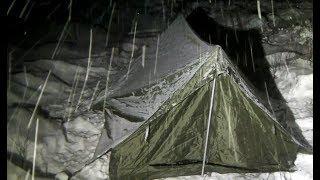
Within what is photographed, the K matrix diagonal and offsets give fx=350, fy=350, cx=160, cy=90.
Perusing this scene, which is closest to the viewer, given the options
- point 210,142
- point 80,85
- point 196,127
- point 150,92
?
point 196,127

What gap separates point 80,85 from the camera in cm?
717

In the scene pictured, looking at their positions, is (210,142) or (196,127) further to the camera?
(210,142)

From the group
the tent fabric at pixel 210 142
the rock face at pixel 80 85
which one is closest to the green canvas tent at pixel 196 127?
the tent fabric at pixel 210 142

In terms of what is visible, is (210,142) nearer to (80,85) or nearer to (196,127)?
(196,127)

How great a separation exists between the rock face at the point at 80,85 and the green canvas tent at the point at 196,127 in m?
0.59

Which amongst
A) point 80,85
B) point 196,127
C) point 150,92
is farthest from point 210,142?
point 80,85

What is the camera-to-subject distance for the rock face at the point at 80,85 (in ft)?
15.3

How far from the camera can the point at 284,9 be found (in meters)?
11.1

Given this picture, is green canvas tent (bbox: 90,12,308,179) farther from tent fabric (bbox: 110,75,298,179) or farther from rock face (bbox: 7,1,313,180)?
rock face (bbox: 7,1,313,180)

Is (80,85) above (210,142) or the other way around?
above

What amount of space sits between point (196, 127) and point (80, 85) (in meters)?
3.82
